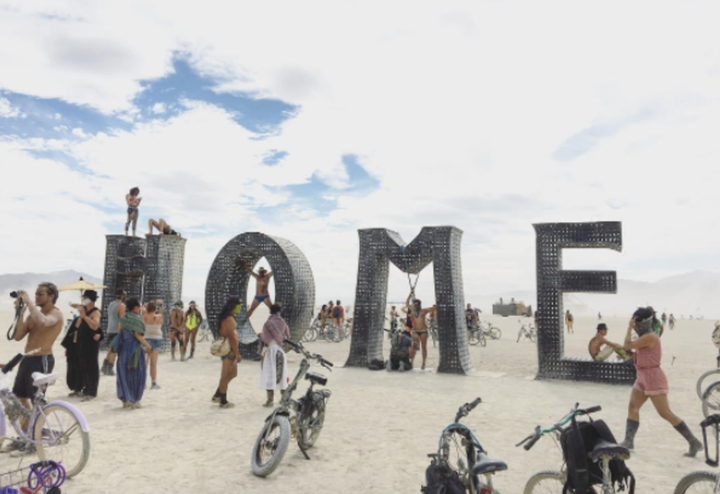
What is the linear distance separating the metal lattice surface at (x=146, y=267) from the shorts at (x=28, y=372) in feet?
33.1

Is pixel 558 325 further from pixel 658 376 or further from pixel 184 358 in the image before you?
pixel 184 358

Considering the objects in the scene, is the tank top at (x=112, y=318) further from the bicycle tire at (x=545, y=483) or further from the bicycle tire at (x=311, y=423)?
the bicycle tire at (x=545, y=483)

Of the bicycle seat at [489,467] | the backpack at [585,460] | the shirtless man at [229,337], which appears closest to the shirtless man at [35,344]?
the shirtless man at [229,337]

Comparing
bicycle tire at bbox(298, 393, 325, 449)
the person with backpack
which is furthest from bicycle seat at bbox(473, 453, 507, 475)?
the person with backpack

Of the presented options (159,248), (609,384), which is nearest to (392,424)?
(609,384)

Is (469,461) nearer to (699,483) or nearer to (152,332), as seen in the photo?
(699,483)

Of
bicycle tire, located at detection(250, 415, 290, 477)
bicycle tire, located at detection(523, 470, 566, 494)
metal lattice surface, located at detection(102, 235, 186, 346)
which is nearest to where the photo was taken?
bicycle tire, located at detection(523, 470, 566, 494)

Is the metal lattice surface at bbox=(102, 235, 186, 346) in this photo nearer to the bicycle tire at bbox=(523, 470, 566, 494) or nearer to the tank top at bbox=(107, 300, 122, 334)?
the tank top at bbox=(107, 300, 122, 334)

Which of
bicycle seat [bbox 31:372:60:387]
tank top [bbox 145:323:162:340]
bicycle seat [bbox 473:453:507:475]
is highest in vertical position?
tank top [bbox 145:323:162:340]

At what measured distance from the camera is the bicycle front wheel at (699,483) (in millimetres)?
3727

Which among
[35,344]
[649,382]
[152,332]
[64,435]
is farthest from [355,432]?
[152,332]

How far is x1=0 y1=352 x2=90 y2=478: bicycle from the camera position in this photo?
4.61 metres

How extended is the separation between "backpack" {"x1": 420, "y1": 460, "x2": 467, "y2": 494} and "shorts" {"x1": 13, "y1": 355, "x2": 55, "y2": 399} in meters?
4.67

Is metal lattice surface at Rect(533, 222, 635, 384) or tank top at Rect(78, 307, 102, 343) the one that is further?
metal lattice surface at Rect(533, 222, 635, 384)
